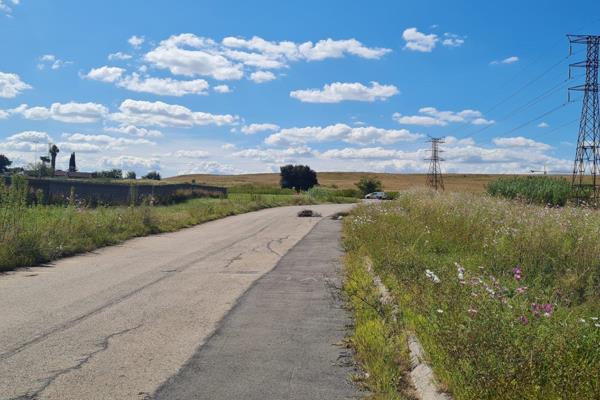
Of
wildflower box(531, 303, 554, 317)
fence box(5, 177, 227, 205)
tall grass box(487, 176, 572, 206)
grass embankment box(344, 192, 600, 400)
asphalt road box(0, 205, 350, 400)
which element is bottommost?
asphalt road box(0, 205, 350, 400)

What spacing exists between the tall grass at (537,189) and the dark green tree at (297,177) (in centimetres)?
6698

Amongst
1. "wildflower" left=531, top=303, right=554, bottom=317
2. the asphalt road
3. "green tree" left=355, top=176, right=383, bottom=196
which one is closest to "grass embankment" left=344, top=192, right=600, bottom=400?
"wildflower" left=531, top=303, right=554, bottom=317

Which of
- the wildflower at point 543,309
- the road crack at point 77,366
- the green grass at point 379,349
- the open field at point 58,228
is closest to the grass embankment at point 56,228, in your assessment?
the open field at point 58,228

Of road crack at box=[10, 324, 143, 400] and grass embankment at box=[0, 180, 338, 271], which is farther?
grass embankment at box=[0, 180, 338, 271]

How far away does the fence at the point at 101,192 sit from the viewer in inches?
1139

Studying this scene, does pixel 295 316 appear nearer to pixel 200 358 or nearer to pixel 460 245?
pixel 200 358

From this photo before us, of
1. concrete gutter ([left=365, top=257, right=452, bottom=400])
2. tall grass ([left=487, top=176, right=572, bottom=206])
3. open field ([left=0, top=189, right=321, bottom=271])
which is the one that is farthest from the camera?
tall grass ([left=487, top=176, right=572, bottom=206])

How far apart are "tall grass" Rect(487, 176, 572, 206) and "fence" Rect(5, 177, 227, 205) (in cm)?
2052

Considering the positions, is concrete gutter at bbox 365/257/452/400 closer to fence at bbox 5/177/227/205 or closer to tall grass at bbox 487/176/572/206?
fence at bbox 5/177/227/205

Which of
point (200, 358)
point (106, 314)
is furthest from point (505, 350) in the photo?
point (106, 314)

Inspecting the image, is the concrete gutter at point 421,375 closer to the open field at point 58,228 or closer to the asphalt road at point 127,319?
the asphalt road at point 127,319

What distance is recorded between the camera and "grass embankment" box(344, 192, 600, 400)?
4336 millimetres

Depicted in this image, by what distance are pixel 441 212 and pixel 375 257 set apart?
27.6 feet

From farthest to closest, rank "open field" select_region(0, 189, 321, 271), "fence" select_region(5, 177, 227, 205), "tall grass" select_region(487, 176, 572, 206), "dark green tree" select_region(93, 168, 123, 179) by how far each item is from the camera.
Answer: "dark green tree" select_region(93, 168, 123, 179) → "tall grass" select_region(487, 176, 572, 206) → "fence" select_region(5, 177, 227, 205) → "open field" select_region(0, 189, 321, 271)
